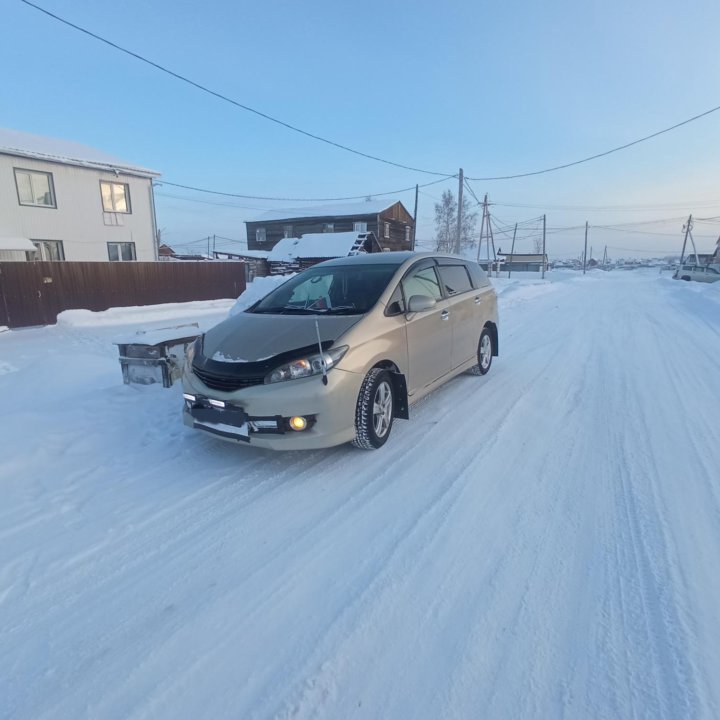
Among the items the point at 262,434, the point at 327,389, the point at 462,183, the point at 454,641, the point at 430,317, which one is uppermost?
the point at 462,183

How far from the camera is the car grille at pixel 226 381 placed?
3.51 metres

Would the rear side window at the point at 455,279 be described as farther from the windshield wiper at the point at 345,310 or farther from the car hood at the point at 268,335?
the car hood at the point at 268,335

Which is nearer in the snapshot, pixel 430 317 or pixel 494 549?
pixel 494 549

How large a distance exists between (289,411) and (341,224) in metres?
47.7

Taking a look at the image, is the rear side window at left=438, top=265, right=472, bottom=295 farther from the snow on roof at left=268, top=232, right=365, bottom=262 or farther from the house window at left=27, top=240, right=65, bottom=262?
the snow on roof at left=268, top=232, right=365, bottom=262

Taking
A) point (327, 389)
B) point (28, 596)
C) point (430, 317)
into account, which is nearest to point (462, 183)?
point (430, 317)

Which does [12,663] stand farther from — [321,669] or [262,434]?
[262,434]

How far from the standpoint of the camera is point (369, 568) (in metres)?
2.53

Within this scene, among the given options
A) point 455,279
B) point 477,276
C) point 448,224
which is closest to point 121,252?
point 477,276

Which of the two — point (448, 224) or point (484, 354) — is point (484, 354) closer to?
point (484, 354)

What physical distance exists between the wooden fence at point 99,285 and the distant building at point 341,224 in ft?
91.8

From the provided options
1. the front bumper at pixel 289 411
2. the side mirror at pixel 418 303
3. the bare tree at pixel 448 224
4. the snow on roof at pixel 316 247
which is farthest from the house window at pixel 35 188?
the bare tree at pixel 448 224

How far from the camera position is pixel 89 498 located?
3.26 metres

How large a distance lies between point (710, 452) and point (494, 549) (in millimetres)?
2501
